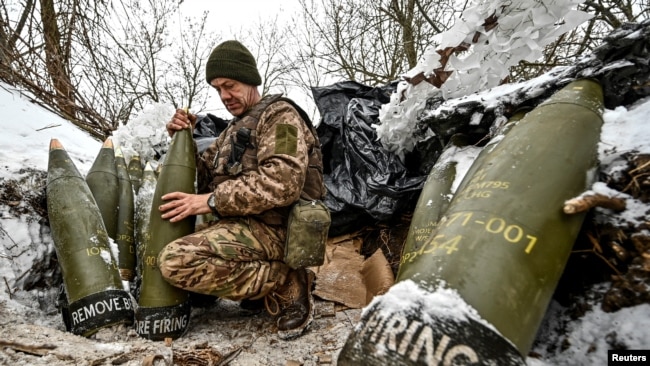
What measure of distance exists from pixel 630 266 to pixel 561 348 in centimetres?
33

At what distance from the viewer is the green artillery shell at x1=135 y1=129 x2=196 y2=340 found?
191 cm

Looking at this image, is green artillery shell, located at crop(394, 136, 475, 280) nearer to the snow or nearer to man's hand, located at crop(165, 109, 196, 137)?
the snow

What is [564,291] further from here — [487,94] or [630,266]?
[487,94]

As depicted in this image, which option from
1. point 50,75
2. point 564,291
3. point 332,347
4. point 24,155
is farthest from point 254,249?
point 50,75

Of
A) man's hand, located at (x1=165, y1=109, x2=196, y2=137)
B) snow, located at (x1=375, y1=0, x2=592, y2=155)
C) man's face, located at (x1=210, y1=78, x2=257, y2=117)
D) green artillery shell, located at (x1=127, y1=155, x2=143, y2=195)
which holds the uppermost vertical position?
snow, located at (x1=375, y1=0, x2=592, y2=155)

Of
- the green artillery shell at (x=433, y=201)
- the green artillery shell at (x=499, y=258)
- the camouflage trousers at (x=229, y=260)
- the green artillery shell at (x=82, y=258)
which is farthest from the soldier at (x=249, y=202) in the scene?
the green artillery shell at (x=499, y=258)

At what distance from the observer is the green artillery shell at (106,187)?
2545mm

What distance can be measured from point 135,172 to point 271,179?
1.75 meters

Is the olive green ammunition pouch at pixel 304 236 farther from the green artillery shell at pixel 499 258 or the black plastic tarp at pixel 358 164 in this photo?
the black plastic tarp at pixel 358 164

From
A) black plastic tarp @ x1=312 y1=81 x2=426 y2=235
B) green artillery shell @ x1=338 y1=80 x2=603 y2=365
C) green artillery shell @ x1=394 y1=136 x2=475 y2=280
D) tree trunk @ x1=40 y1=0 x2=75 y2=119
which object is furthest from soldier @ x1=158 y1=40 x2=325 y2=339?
tree trunk @ x1=40 y1=0 x2=75 y2=119

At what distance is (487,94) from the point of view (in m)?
2.22

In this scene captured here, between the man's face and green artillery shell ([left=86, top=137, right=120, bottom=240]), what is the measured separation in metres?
1.05

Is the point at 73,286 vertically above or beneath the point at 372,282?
beneath

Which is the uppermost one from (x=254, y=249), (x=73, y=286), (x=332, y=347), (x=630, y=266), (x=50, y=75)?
(x=50, y=75)
